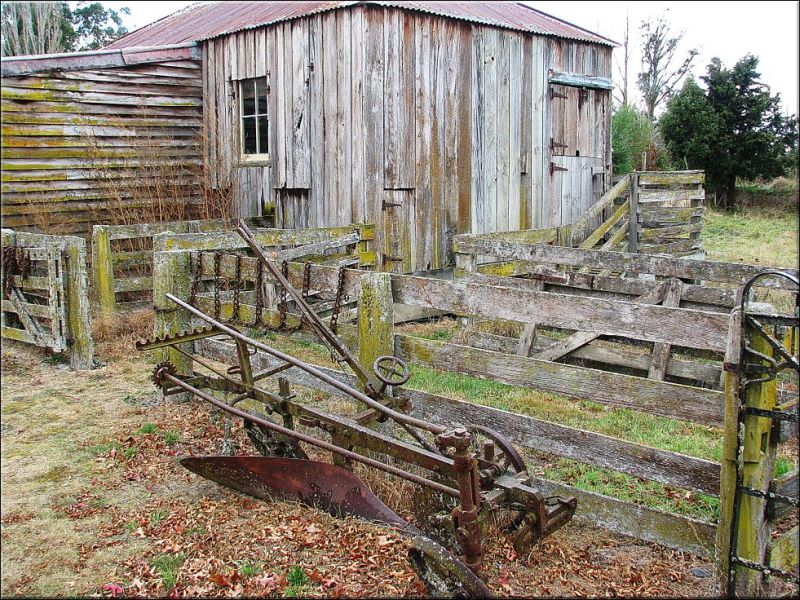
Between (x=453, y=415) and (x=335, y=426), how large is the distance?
0.93m

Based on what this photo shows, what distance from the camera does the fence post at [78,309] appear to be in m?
7.81

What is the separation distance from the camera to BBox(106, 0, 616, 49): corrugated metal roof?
10.7 metres

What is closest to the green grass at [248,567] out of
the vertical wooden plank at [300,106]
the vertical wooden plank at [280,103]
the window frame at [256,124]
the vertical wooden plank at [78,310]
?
the vertical wooden plank at [78,310]

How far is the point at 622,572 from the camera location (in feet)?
12.8

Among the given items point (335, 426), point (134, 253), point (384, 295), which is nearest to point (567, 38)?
point (134, 253)

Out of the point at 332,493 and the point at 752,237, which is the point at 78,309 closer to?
the point at 332,493

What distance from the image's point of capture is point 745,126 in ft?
38.7

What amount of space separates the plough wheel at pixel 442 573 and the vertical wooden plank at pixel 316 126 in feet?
25.5

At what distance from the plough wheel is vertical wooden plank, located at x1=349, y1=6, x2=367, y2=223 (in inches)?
279

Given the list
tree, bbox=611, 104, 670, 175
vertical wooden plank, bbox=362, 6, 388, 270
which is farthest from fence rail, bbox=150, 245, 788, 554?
tree, bbox=611, 104, 670, 175

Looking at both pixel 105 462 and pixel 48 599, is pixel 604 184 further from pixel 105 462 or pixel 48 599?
pixel 48 599

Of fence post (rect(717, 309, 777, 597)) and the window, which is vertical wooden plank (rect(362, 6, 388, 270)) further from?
fence post (rect(717, 309, 777, 597))

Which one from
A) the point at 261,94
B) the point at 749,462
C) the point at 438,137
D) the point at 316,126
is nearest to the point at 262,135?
the point at 261,94

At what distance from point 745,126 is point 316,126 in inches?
267
